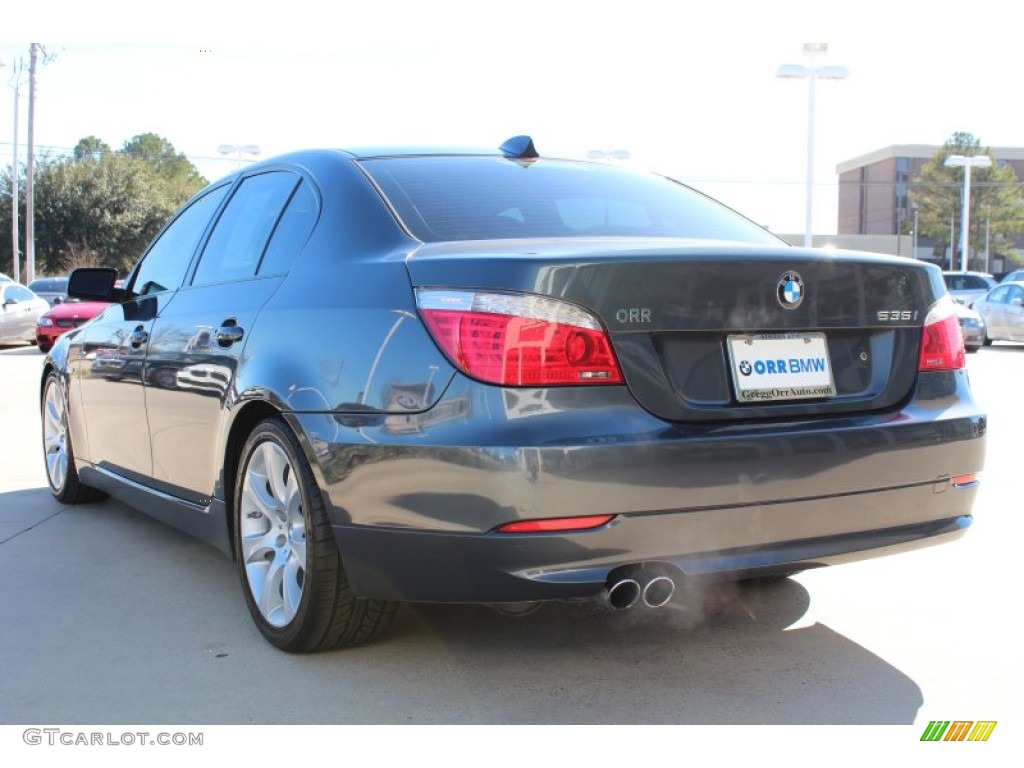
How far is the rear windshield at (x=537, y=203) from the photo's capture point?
137 inches

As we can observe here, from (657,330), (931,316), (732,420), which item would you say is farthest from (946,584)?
(657,330)

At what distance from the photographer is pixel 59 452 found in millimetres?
5961

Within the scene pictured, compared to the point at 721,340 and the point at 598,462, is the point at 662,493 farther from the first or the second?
the point at 721,340

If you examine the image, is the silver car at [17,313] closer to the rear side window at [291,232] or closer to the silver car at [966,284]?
the rear side window at [291,232]

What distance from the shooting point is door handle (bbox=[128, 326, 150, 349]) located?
4605 mm

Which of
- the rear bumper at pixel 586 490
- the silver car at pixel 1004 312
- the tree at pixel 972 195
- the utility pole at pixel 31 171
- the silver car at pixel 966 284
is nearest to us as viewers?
the rear bumper at pixel 586 490

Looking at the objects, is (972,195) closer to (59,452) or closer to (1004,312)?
(1004,312)

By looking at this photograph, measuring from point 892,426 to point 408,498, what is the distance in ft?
4.59

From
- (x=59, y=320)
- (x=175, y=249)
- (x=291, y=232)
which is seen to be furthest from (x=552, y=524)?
(x=59, y=320)

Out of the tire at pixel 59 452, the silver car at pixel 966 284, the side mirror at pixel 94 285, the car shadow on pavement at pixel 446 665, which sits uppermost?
the side mirror at pixel 94 285

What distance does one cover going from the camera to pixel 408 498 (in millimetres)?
2971

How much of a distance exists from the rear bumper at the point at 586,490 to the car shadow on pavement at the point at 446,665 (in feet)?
1.25

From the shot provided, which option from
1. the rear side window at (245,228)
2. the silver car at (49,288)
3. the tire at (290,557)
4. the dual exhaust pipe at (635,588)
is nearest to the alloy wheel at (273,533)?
the tire at (290,557)

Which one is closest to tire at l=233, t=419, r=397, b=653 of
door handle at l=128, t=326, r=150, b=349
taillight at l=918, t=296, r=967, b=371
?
door handle at l=128, t=326, r=150, b=349
